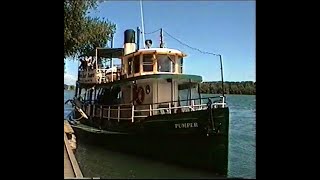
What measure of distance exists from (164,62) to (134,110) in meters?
0.37

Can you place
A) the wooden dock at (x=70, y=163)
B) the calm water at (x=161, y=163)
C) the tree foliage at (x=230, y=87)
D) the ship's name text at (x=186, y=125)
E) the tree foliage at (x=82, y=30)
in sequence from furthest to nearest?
the ship's name text at (x=186, y=125) → the tree foliage at (x=82, y=30) → the calm water at (x=161, y=163) → the wooden dock at (x=70, y=163) → the tree foliage at (x=230, y=87)

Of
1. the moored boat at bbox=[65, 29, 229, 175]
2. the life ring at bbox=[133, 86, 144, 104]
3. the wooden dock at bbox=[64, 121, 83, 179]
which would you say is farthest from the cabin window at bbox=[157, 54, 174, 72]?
the wooden dock at bbox=[64, 121, 83, 179]

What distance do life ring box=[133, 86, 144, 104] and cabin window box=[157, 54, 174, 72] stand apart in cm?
21

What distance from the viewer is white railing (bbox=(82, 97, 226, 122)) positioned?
265 centimetres

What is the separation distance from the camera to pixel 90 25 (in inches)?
104

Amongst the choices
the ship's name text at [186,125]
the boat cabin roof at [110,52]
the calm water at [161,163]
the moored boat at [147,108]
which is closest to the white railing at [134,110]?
the moored boat at [147,108]

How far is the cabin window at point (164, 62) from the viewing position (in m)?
2.59

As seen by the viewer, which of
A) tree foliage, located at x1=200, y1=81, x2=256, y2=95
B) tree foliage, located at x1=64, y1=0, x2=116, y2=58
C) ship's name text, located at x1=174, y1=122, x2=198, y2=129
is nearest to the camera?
tree foliage, located at x1=200, y1=81, x2=256, y2=95

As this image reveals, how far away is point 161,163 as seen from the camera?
2.48 meters

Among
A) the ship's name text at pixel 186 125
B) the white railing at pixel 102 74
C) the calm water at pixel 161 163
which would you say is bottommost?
the calm water at pixel 161 163

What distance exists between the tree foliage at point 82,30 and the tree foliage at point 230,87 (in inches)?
25.7

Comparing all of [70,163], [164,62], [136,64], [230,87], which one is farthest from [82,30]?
[230,87]

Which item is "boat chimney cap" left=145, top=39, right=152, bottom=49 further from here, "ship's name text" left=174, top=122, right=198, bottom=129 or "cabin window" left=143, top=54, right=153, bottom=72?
"ship's name text" left=174, top=122, right=198, bottom=129

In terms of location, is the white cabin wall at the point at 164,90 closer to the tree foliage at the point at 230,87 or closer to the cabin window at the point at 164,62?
the cabin window at the point at 164,62
